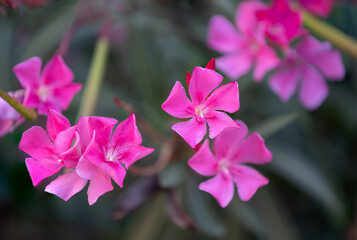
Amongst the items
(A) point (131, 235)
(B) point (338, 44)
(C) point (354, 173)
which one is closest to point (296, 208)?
(C) point (354, 173)

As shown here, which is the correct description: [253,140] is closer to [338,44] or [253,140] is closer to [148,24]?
[338,44]

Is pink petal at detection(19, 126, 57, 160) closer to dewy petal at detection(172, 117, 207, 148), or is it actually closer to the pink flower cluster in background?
the pink flower cluster in background

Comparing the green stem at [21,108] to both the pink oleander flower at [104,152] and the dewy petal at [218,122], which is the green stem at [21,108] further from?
the dewy petal at [218,122]

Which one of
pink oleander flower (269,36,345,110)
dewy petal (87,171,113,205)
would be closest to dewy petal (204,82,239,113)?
dewy petal (87,171,113,205)

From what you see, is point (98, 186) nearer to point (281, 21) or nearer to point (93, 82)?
point (93, 82)

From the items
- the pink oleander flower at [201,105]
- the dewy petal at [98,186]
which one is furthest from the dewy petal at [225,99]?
the dewy petal at [98,186]

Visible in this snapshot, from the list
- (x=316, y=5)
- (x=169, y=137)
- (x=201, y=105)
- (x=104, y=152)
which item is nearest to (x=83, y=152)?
(x=104, y=152)
